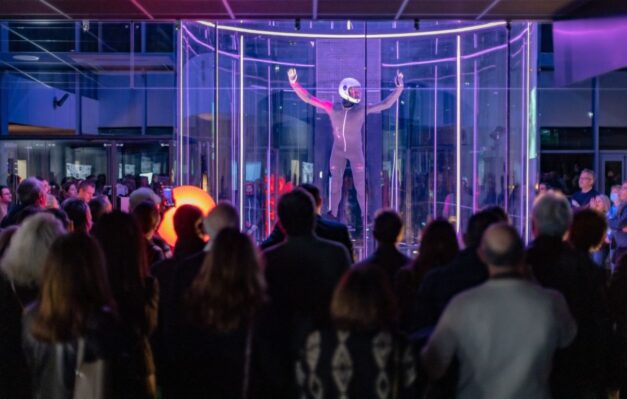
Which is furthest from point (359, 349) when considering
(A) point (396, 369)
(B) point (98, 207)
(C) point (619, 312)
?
(B) point (98, 207)

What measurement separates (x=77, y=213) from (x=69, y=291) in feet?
7.65

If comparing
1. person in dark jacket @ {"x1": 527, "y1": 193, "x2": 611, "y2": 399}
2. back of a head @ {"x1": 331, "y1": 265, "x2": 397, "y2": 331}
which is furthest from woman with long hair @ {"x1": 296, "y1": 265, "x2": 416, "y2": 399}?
person in dark jacket @ {"x1": 527, "y1": 193, "x2": 611, "y2": 399}

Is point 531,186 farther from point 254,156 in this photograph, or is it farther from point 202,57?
point 202,57

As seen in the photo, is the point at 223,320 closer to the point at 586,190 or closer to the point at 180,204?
the point at 180,204

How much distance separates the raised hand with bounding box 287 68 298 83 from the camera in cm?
1046

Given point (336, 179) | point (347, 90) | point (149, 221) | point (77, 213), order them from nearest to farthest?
point (149, 221), point (77, 213), point (347, 90), point (336, 179)

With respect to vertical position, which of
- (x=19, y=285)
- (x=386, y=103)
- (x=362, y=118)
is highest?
(x=386, y=103)

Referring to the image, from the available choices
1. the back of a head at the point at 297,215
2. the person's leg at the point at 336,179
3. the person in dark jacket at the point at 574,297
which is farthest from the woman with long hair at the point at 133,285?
the person's leg at the point at 336,179

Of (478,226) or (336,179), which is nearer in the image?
(478,226)

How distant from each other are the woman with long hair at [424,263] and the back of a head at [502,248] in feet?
2.86

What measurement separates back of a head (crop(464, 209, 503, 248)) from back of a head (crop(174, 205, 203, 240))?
151 centimetres

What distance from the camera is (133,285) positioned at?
3416 mm

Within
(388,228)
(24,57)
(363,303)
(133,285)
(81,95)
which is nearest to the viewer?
(363,303)

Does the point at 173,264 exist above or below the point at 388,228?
below
